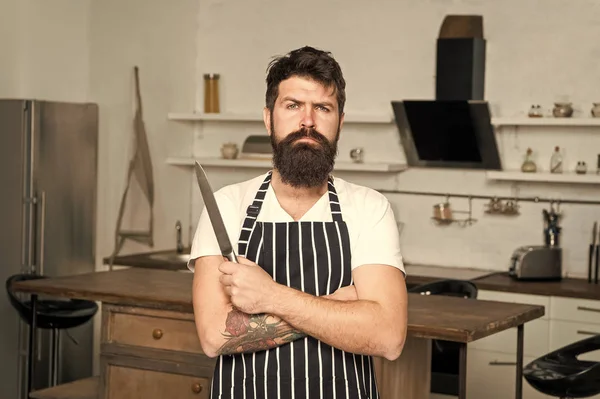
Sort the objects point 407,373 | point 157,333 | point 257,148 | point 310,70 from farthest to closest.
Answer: point 257,148, point 157,333, point 407,373, point 310,70

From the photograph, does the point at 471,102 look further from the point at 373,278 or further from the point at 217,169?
the point at 373,278

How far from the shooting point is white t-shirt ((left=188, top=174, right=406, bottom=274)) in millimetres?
2393

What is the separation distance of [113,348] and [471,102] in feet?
8.75

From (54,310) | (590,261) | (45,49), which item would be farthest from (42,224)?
(590,261)

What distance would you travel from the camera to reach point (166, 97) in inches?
259

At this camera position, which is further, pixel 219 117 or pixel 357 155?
pixel 219 117

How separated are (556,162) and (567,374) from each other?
5.82ft

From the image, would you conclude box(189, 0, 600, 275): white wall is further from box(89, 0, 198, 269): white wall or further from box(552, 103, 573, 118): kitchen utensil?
box(89, 0, 198, 269): white wall

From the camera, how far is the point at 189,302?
12.4 ft

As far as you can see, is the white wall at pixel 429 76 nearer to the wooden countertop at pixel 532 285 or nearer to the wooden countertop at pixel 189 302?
the wooden countertop at pixel 532 285

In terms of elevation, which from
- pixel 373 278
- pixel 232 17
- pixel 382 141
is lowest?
pixel 373 278

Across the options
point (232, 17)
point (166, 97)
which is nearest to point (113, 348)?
point (166, 97)

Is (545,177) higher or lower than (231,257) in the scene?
higher

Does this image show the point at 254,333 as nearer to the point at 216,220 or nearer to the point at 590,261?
the point at 216,220
